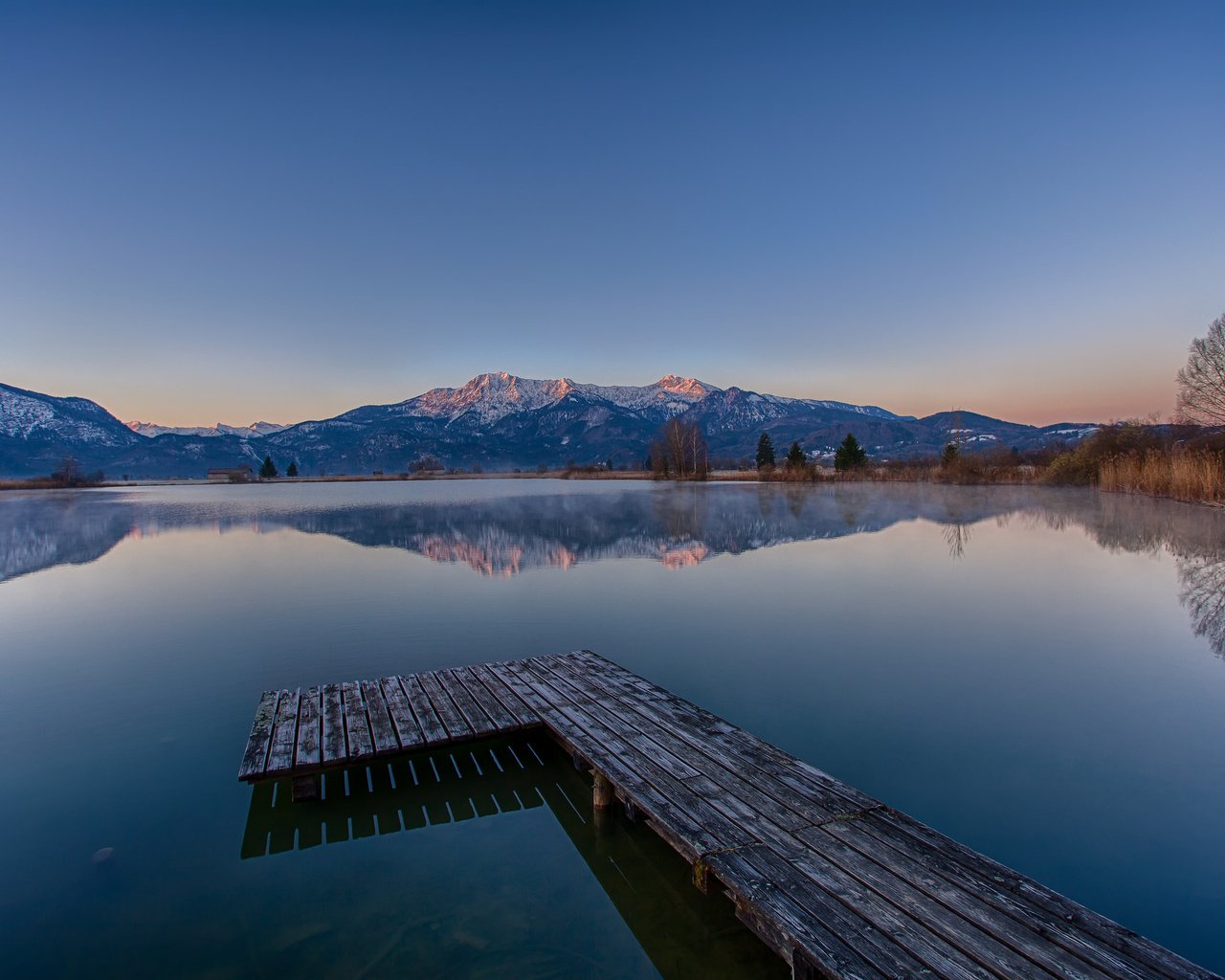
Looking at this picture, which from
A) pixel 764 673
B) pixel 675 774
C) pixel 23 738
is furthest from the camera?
pixel 764 673

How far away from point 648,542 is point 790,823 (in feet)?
55.0

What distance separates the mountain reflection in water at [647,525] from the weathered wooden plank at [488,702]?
780 centimetres

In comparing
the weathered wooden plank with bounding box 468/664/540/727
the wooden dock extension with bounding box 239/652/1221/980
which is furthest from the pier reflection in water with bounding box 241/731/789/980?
the weathered wooden plank with bounding box 468/664/540/727

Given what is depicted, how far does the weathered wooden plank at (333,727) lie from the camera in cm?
567

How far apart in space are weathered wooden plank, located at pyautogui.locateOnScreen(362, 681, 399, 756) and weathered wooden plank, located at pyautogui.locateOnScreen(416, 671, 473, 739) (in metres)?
0.48

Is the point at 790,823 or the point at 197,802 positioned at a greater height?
the point at 790,823

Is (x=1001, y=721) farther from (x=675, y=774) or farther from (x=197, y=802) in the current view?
(x=197, y=802)

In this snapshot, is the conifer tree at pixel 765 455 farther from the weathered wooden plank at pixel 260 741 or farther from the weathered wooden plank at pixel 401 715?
the weathered wooden plank at pixel 260 741

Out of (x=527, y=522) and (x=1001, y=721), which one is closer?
(x=1001, y=721)

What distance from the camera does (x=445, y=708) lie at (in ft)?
22.5

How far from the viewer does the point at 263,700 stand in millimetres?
7117

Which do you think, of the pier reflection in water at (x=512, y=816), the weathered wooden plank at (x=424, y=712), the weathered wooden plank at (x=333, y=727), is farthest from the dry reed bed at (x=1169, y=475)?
the weathered wooden plank at (x=333, y=727)

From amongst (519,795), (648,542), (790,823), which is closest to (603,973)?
(790,823)

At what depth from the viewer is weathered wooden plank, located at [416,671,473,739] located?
20.5 ft
